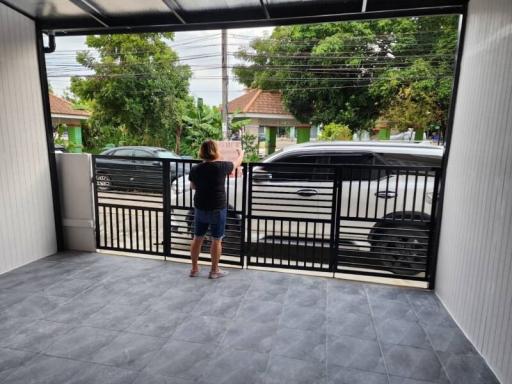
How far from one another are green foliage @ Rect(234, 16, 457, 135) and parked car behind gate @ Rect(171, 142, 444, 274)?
7335mm

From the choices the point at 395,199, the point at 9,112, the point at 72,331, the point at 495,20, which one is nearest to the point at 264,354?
the point at 72,331

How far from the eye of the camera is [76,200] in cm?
416

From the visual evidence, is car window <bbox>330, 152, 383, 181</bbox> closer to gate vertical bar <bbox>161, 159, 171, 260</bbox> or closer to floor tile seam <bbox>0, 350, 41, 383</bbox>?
gate vertical bar <bbox>161, 159, 171, 260</bbox>

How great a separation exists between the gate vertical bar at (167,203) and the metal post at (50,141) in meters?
1.37

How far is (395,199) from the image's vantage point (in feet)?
11.0

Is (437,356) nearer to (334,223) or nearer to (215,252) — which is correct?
(334,223)

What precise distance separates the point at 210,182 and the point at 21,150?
7.12 feet

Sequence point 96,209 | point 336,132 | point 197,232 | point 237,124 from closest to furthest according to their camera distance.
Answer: point 197,232
point 96,209
point 336,132
point 237,124

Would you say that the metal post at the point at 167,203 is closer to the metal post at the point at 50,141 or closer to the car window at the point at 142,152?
the metal post at the point at 50,141

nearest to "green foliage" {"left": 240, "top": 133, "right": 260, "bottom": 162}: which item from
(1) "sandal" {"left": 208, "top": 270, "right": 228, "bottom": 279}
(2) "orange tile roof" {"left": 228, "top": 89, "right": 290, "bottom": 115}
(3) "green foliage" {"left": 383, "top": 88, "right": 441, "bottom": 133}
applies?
(2) "orange tile roof" {"left": 228, "top": 89, "right": 290, "bottom": 115}

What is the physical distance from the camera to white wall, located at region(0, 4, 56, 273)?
11.3 ft

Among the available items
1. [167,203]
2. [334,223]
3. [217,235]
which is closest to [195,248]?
[217,235]

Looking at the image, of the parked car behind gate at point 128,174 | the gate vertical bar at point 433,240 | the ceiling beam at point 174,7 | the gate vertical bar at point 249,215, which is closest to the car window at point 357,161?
the gate vertical bar at point 433,240

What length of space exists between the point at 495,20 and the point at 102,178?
160 inches
